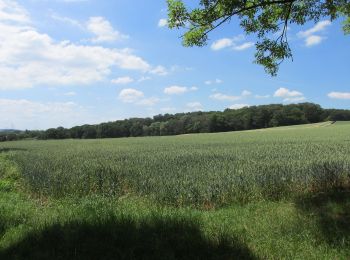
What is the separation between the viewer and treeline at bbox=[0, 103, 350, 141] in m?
111

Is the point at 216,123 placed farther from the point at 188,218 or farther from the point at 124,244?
→ the point at 124,244

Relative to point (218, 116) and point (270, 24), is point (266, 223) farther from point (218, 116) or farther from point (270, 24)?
point (218, 116)

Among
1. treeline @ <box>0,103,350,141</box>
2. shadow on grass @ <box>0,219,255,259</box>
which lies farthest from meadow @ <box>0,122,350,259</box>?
treeline @ <box>0,103,350,141</box>

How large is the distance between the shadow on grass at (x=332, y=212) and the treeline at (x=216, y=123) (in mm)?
101380

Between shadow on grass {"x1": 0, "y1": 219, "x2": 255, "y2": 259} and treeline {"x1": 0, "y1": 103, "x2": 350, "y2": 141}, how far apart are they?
10427 cm

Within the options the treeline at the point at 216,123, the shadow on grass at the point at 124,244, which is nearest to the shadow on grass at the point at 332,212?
the shadow on grass at the point at 124,244

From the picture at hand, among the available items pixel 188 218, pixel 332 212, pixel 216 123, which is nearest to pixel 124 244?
pixel 188 218

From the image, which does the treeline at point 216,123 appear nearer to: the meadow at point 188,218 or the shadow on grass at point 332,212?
the meadow at point 188,218

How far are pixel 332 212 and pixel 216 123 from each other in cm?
10363

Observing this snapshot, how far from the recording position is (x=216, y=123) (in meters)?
112

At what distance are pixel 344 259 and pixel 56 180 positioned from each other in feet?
33.9

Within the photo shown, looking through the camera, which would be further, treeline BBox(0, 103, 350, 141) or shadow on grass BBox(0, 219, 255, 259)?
treeline BBox(0, 103, 350, 141)

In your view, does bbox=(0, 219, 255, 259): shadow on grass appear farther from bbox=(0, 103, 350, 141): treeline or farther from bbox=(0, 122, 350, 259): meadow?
bbox=(0, 103, 350, 141): treeline

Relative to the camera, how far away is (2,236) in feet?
25.7
